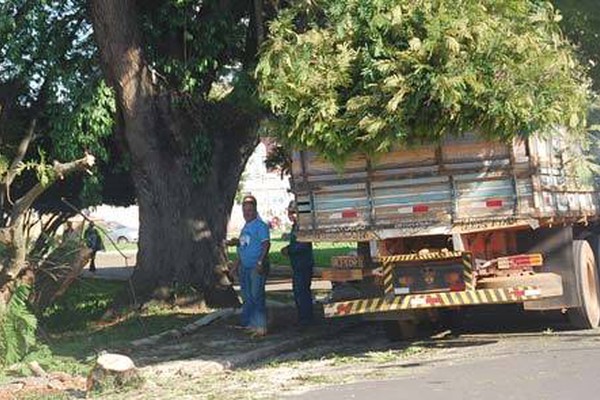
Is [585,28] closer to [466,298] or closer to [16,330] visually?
[466,298]

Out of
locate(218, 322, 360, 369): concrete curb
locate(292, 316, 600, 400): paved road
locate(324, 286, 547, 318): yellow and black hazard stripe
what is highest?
locate(324, 286, 547, 318): yellow and black hazard stripe

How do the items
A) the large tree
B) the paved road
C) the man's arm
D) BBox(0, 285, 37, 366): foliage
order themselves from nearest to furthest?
the paved road → BBox(0, 285, 37, 366): foliage → the man's arm → the large tree

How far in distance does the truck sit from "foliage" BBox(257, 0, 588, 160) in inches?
16.2

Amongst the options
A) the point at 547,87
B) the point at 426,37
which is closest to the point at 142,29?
the point at 426,37

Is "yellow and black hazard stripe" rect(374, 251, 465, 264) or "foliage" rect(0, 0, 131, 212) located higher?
"foliage" rect(0, 0, 131, 212)

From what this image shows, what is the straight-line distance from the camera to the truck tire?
1125 centimetres

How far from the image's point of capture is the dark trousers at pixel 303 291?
13.9 metres

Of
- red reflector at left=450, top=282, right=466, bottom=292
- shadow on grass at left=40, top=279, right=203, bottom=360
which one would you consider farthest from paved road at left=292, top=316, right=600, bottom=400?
shadow on grass at left=40, top=279, right=203, bottom=360

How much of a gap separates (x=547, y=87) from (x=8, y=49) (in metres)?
8.91

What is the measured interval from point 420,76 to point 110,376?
13.8 feet

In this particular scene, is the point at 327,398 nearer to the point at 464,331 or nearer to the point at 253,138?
the point at 464,331

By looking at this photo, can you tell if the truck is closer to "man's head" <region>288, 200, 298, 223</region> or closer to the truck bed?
the truck bed

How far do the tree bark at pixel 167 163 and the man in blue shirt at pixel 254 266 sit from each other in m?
1.92

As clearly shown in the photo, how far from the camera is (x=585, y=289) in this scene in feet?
37.3
